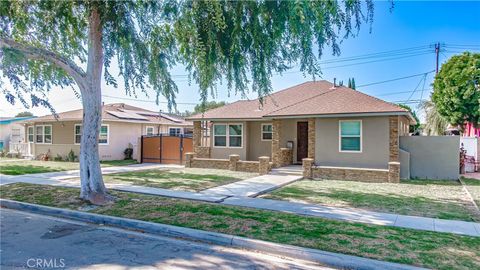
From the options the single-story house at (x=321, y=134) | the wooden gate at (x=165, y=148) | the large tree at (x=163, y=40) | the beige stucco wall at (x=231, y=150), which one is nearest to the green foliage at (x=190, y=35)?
the large tree at (x=163, y=40)

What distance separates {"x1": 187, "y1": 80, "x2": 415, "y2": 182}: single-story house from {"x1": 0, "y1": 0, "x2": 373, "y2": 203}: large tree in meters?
3.00

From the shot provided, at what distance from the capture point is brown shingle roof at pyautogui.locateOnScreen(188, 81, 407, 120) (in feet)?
45.5

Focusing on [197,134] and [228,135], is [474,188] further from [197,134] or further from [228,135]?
[197,134]

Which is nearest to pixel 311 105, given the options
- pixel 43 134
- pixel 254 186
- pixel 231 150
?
pixel 231 150

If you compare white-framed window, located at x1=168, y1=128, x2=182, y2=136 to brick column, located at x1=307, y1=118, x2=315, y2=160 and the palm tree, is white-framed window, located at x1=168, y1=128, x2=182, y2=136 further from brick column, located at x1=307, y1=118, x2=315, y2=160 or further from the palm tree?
the palm tree

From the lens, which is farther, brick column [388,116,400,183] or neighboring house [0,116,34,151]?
neighboring house [0,116,34,151]

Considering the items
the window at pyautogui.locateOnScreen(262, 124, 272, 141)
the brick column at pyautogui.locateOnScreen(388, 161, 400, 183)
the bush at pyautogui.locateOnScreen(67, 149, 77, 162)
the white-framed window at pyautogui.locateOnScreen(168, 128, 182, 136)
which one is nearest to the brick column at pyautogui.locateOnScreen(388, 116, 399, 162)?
the brick column at pyautogui.locateOnScreen(388, 161, 400, 183)

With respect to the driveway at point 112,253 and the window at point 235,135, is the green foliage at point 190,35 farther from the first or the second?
the window at point 235,135

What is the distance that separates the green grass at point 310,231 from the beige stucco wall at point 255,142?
986 cm

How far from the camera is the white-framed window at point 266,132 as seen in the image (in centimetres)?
1792

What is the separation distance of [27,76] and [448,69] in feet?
A: 81.9

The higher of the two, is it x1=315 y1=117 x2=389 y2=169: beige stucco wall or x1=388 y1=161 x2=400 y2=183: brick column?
x1=315 y1=117 x2=389 y2=169: beige stucco wall

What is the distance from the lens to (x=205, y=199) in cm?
898

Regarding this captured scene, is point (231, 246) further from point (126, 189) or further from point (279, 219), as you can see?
point (126, 189)
